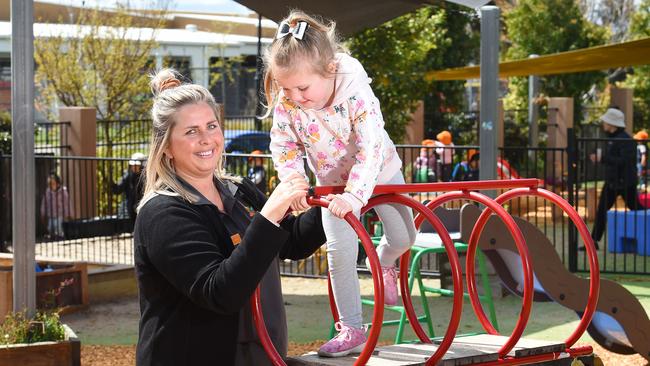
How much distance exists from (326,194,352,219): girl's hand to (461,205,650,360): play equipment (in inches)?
101

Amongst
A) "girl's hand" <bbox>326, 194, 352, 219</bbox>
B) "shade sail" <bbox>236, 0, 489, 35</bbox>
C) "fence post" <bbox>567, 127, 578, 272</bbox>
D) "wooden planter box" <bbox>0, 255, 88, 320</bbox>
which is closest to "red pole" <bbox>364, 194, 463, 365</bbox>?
"girl's hand" <bbox>326, 194, 352, 219</bbox>

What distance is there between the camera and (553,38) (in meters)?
27.5

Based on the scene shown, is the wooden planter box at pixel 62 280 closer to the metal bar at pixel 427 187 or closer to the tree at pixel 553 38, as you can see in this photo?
the metal bar at pixel 427 187

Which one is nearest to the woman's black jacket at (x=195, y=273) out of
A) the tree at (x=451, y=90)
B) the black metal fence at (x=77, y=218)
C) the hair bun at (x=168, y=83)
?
the hair bun at (x=168, y=83)

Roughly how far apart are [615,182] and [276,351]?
10175 mm

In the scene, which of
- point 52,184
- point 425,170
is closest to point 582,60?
point 425,170

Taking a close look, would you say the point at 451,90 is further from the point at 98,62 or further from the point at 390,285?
the point at 390,285

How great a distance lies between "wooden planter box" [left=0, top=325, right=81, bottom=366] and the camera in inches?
253

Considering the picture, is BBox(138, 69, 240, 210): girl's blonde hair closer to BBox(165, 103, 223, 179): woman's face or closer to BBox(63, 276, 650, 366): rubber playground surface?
BBox(165, 103, 223, 179): woman's face

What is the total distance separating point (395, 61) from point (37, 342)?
998cm

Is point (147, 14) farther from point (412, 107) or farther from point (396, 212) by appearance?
point (396, 212)

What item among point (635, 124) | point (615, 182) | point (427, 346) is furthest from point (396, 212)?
point (635, 124)

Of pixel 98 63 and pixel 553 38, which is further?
pixel 553 38

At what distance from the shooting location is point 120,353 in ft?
24.7
